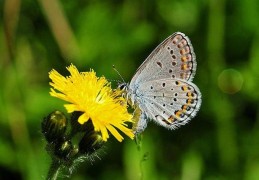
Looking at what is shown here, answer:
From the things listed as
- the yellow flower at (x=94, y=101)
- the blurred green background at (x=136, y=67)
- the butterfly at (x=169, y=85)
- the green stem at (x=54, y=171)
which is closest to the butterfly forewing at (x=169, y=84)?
the butterfly at (x=169, y=85)

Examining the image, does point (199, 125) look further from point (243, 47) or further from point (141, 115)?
point (141, 115)

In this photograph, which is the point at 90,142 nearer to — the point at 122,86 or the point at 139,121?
the point at 139,121

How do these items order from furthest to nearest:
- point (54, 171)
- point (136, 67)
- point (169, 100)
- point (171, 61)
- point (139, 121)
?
point (136, 67)
point (169, 100)
point (171, 61)
point (139, 121)
point (54, 171)

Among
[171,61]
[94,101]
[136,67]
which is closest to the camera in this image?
[94,101]

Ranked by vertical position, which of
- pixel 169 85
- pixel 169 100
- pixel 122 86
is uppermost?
pixel 122 86

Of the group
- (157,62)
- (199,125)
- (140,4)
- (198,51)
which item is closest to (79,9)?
(140,4)

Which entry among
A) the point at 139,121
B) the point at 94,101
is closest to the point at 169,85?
the point at 139,121

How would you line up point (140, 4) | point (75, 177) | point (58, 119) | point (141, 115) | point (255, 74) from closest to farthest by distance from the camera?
point (58, 119)
point (141, 115)
point (75, 177)
point (255, 74)
point (140, 4)
